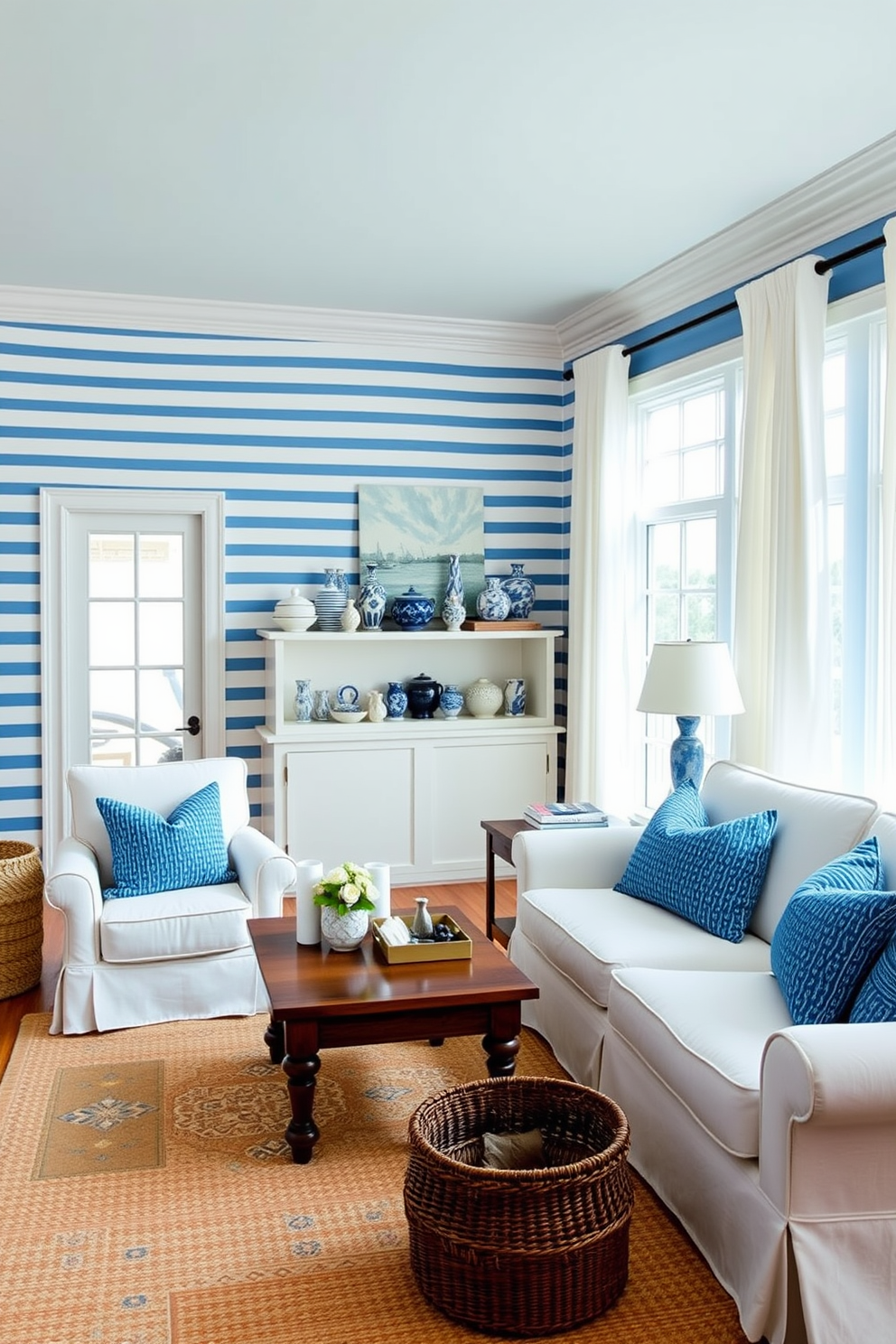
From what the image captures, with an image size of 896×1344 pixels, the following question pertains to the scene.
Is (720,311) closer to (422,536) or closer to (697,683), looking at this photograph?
(697,683)

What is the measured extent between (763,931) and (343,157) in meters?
2.71

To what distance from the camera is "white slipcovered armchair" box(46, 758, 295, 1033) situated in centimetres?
362

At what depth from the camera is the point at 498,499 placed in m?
6.00

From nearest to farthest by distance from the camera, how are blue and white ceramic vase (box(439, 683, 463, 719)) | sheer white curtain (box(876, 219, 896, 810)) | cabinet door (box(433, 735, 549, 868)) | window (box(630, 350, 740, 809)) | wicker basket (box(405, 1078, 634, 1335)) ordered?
wicker basket (box(405, 1078, 634, 1335))
sheer white curtain (box(876, 219, 896, 810))
window (box(630, 350, 740, 809))
cabinet door (box(433, 735, 549, 868))
blue and white ceramic vase (box(439, 683, 463, 719))

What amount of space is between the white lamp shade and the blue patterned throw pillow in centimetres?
123

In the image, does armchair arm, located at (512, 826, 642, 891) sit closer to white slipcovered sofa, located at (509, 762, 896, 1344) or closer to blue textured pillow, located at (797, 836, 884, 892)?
white slipcovered sofa, located at (509, 762, 896, 1344)

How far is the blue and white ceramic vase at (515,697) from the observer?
584 cm

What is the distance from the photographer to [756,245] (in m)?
4.29

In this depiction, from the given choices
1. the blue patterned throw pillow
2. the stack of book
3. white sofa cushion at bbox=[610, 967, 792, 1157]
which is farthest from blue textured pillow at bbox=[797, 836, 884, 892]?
the stack of book

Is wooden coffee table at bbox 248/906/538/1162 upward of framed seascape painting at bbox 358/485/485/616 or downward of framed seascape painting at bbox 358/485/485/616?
downward

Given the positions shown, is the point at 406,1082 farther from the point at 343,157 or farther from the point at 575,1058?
the point at 343,157

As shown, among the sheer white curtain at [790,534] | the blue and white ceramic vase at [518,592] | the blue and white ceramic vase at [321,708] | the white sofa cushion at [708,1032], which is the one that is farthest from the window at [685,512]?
the white sofa cushion at [708,1032]

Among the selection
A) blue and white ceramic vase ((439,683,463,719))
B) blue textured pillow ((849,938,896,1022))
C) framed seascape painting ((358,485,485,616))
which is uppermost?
framed seascape painting ((358,485,485,616))

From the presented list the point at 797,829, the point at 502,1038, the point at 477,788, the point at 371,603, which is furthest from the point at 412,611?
the point at 502,1038
